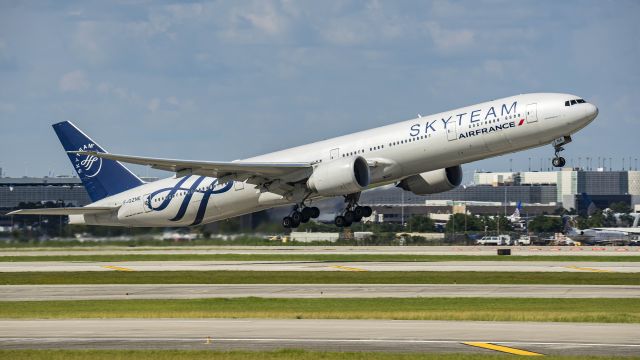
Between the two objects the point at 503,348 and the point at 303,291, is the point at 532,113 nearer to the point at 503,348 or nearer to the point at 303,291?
the point at 303,291

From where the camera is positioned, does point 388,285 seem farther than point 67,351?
Yes

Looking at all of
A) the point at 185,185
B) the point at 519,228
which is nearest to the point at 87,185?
the point at 185,185

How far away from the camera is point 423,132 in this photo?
5450 centimetres

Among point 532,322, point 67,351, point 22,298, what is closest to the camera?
point 67,351

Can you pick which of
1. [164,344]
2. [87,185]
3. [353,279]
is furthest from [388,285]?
[87,185]

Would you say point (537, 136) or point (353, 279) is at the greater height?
point (537, 136)

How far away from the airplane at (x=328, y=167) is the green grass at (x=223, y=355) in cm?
3085

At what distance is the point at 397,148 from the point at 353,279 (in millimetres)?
11951

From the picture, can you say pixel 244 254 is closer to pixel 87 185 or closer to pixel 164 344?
pixel 87 185

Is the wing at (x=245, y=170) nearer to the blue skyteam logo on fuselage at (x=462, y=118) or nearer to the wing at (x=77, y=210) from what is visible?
the blue skyteam logo on fuselage at (x=462, y=118)

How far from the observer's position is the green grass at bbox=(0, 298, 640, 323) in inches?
1181

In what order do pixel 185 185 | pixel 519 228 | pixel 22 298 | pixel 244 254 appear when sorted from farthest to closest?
pixel 519 228, pixel 244 254, pixel 185 185, pixel 22 298

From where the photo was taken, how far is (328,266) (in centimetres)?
5519

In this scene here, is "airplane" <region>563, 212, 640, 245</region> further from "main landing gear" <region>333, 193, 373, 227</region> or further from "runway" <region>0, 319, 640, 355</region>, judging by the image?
"runway" <region>0, 319, 640, 355</region>
